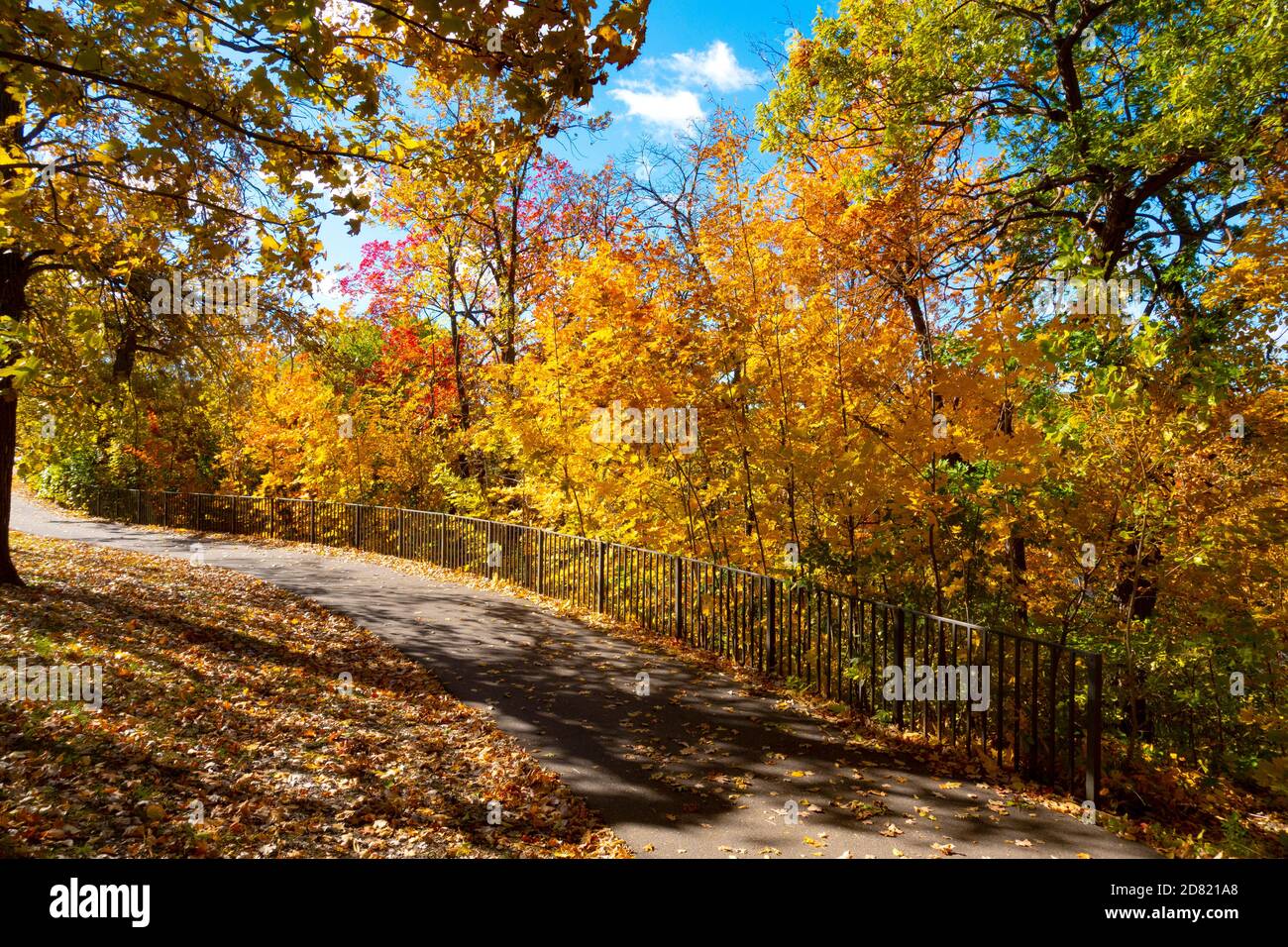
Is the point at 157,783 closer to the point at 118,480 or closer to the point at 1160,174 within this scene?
the point at 1160,174

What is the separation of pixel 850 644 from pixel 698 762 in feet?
7.09

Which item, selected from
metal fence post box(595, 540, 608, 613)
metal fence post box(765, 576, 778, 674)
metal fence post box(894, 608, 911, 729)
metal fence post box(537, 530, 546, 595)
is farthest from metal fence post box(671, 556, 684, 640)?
metal fence post box(537, 530, 546, 595)

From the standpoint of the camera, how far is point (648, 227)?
14375 mm

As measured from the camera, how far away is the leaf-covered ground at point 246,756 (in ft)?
13.1

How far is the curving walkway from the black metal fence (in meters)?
0.60

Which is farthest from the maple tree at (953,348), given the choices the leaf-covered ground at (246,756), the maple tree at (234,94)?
the leaf-covered ground at (246,756)

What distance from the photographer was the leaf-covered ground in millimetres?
3982

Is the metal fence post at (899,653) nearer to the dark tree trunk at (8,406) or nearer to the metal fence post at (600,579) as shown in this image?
the metal fence post at (600,579)

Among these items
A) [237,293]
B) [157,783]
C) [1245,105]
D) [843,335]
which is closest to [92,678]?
[157,783]

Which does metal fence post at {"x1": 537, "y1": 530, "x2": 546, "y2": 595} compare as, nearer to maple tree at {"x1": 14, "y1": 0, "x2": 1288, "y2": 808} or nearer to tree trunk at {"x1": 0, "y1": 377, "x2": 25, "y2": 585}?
maple tree at {"x1": 14, "y1": 0, "x2": 1288, "y2": 808}

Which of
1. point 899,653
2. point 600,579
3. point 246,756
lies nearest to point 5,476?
point 246,756

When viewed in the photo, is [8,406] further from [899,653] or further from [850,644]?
[899,653]

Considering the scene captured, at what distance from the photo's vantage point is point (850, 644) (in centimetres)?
688

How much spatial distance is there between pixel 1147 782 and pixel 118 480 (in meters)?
29.0
